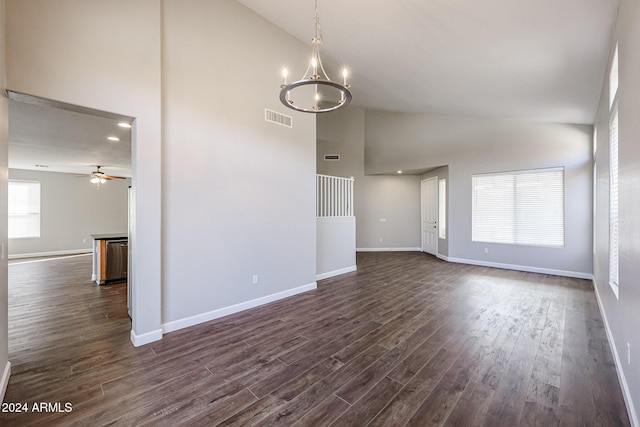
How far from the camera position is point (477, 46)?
3.54 meters

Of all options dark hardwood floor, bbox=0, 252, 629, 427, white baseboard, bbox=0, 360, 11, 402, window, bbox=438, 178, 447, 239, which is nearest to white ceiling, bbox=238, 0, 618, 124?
window, bbox=438, 178, 447, 239

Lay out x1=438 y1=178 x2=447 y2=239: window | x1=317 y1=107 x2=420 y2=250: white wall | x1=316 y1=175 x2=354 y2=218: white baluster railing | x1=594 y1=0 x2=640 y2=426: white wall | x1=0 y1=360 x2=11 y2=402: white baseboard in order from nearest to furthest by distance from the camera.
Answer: x1=594 y1=0 x2=640 y2=426: white wall → x1=0 y1=360 x2=11 y2=402: white baseboard → x1=316 y1=175 x2=354 y2=218: white baluster railing → x1=438 y1=178 x2=447 y2=239: window → x1=317 y1=107 x2=420 y2=250: white wall

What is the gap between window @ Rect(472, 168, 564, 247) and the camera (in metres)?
5.71

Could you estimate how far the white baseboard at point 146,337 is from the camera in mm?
2756

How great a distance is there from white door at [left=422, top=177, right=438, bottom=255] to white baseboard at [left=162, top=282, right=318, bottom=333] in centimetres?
512

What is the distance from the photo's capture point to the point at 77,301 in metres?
4.14

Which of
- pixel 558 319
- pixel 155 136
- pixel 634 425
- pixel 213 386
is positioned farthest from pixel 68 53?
pixel 558 319

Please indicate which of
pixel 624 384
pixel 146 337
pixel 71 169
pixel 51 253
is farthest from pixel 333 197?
pixel 51 253

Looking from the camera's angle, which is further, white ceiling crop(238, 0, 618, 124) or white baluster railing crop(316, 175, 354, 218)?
white baluster railing crop(316, 175, 354, 218)

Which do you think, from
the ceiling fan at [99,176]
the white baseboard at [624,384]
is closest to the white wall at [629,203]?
the white baseboard at [624,384]

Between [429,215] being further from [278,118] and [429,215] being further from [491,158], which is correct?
[278,118]

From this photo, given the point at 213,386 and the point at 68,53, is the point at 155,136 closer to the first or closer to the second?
the point at 68,53

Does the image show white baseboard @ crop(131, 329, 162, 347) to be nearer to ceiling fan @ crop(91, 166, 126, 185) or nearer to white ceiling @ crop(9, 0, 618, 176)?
white ceiling @ crop(9, 0, 618, 176)

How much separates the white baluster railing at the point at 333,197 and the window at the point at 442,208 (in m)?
3.18
